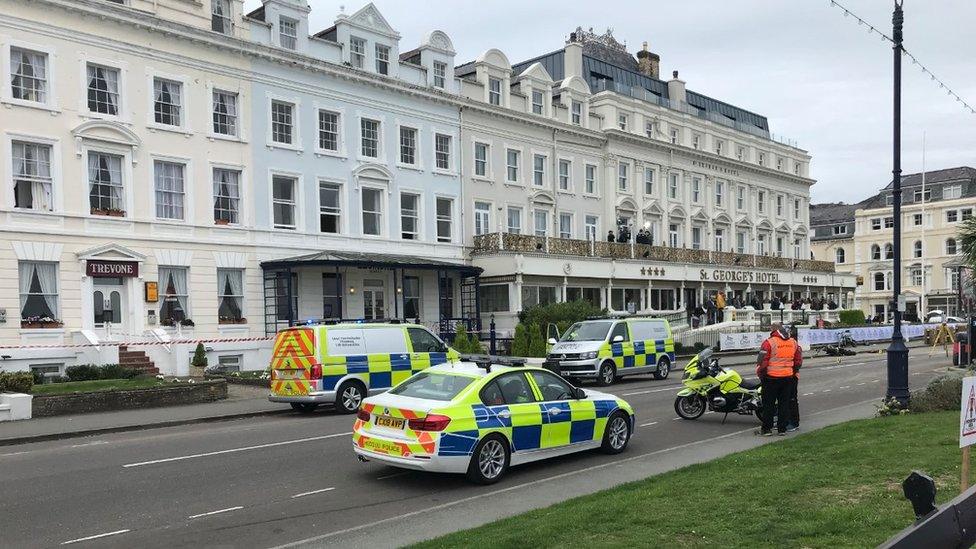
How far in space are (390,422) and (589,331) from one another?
14.5 metres

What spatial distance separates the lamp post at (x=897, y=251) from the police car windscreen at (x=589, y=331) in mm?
9548

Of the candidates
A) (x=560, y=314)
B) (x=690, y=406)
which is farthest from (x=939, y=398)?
(x=560, y=314)

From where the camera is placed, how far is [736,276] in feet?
164

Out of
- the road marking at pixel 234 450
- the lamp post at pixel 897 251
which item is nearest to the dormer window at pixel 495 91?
the lamp post at pixel 897 251

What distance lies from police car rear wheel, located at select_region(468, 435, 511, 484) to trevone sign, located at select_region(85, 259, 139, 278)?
19.5 metres

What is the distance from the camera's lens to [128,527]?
783cm

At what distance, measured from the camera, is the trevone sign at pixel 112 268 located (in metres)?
24.6

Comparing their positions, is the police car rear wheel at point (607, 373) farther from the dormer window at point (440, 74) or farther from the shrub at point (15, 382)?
the dormer window at point (440, 74)

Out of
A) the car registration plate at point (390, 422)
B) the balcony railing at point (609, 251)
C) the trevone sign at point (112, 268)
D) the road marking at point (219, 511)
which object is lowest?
the road marking at point (219, 511)

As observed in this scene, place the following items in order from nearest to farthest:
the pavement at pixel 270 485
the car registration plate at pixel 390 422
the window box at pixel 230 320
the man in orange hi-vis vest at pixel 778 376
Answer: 1. the pavement at pixel 270 485
2. the car registration plate at pixel 390 422
3. the man in orange hi-vis vest at pixel 778 376
4. the window box at pixel 230 320

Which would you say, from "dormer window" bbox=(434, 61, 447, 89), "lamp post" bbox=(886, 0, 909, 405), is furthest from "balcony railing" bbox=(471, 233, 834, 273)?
"lamp post" bbox=(886, 0, 909, 405)

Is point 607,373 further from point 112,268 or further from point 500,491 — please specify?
point 112,268

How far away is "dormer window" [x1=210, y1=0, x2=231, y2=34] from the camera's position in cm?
2844

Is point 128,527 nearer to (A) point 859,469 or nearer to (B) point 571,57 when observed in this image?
(A) point 859,469
